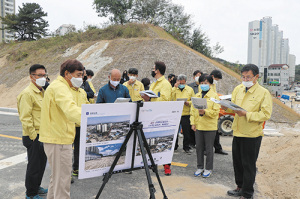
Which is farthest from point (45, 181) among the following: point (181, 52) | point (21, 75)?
point (21, 75)

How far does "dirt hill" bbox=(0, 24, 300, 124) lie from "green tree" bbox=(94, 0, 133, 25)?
8080 millimetres

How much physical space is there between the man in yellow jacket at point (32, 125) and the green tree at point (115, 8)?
33655mm

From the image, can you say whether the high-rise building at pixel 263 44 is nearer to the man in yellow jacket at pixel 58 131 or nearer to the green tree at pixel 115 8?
the green tree at pixel 115 8

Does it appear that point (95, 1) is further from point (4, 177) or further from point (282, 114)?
point (4, 177)

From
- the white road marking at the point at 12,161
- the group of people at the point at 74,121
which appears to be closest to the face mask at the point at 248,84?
the group of people at the point at 74,121

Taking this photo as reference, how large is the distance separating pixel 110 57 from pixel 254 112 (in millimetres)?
18948

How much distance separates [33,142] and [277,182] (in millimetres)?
4424

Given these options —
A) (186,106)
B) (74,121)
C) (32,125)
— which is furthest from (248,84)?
(32,125)

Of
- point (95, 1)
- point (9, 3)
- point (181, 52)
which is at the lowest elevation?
point (181, 52)

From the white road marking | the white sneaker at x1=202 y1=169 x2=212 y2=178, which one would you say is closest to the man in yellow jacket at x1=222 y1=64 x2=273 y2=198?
the white sneaker at x1=202 y1=169 x2=212 y2=178

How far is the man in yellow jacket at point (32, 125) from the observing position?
3389 millimetres

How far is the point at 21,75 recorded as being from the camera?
23.8 meters

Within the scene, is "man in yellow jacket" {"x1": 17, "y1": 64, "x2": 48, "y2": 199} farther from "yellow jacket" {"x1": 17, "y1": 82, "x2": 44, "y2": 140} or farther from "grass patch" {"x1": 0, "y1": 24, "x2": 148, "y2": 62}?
"grass patch" {"x1": 0, "y1": 24, "x2": 148, "y2": 62}

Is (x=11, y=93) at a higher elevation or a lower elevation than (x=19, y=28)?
lower
